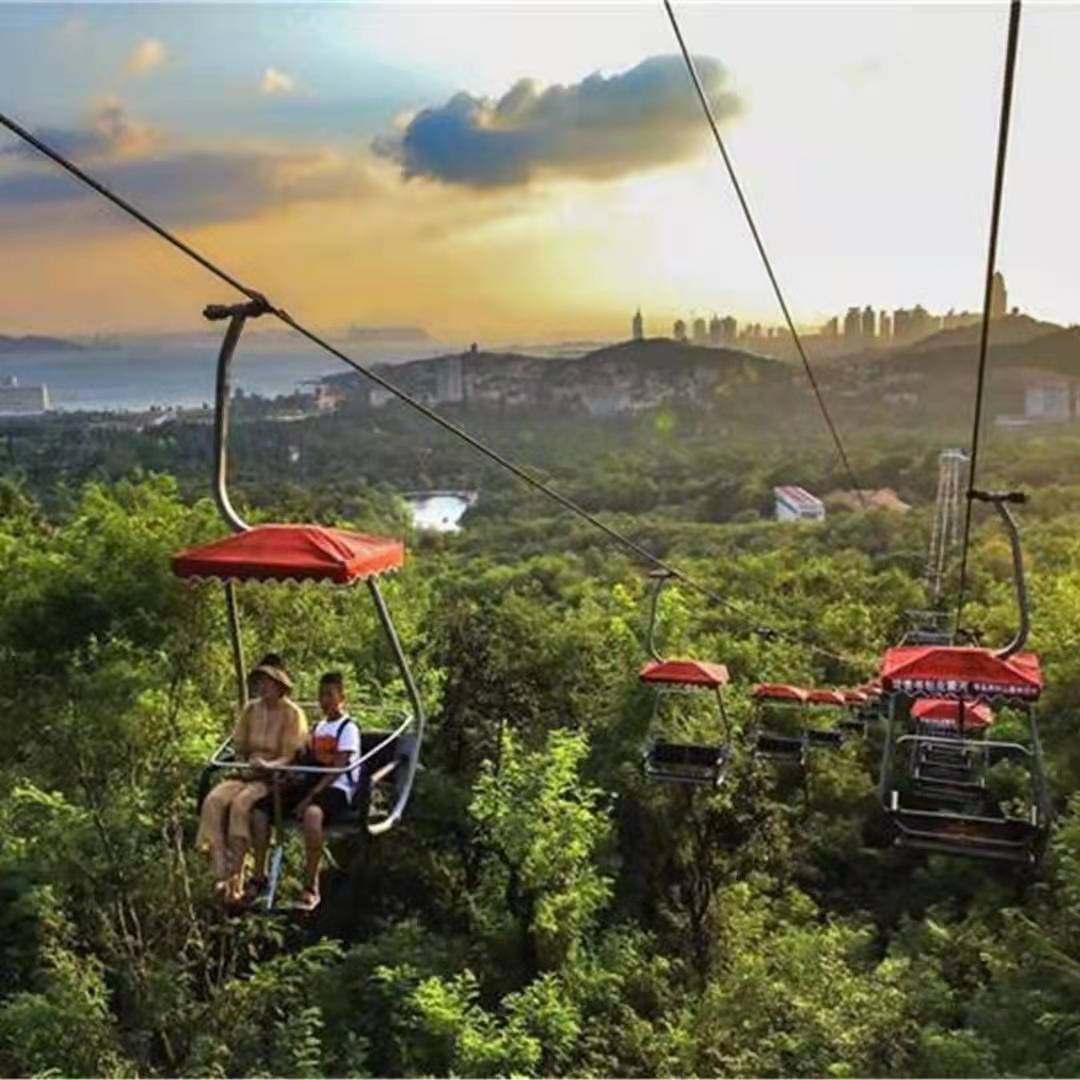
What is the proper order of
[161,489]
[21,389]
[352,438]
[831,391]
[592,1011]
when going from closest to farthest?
[592,1011]
[161,489]
[21,389]
[352,438]
[831,391]

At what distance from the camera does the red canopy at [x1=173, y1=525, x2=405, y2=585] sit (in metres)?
3.83

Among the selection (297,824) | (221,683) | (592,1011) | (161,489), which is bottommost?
(592,1011)

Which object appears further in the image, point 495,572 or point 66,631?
point 495,572

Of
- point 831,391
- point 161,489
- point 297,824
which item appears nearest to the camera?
point 297,824

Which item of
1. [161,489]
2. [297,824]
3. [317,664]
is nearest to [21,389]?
[161,489]

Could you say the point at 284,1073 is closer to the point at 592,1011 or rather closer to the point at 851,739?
the point at 592,1011

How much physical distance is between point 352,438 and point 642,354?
18446mm

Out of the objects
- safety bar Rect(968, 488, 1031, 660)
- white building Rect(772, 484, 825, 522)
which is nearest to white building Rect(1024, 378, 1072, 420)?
white building Rect(772, 484, 825, 522)

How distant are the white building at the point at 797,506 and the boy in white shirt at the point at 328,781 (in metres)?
38.1

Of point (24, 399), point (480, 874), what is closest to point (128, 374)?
point (24, 399)

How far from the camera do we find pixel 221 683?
47.5 feet

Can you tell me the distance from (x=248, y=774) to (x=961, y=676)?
3989 mm

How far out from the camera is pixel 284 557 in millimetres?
3891

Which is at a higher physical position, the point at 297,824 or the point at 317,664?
the point at 297,824
